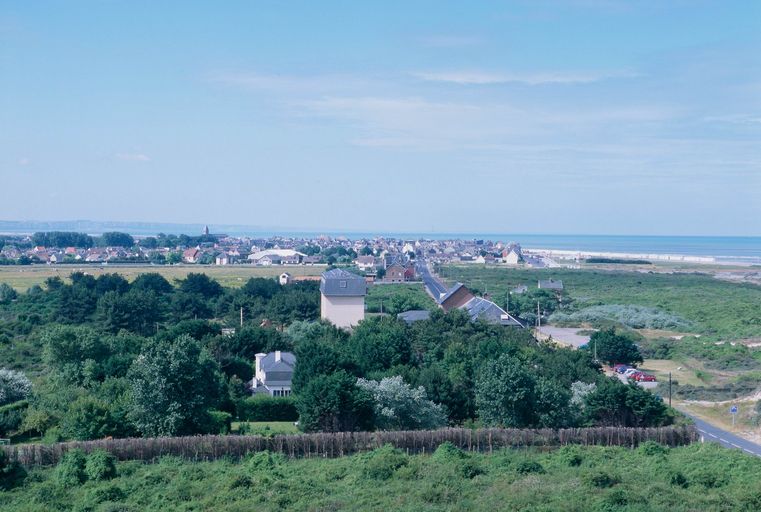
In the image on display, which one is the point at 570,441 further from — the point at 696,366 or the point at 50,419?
the point at 696,366

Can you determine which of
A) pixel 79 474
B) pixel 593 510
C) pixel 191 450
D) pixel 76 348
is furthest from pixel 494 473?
pixel 76 348

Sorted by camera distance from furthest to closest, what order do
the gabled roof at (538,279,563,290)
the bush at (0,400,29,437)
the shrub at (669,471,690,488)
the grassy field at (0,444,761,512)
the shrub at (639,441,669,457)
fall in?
the gabled roof at (538,279,563,290), the bush at (0,400,29,437), the shrub at (639,441,669,457), the shrub at (669,471,690,488), the grassy field at (0,444,761,512)

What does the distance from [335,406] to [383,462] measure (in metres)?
4.52

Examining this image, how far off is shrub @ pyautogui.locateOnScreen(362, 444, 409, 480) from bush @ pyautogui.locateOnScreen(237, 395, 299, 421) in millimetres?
7538

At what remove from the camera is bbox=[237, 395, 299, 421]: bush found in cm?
2808

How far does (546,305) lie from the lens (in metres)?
66.3

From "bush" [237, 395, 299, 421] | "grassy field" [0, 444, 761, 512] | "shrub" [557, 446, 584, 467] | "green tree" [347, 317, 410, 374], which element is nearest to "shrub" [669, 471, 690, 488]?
"grassy field" [0, 444, 761, 512]

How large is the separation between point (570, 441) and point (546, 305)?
1743 inches

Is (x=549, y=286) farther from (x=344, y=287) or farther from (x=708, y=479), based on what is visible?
(x=708, y=479)

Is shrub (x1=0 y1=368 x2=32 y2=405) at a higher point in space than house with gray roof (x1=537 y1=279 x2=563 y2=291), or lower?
lower

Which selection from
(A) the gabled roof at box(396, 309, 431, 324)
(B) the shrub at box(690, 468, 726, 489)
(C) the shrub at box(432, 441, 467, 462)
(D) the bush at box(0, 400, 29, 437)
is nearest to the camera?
(B) the shrub at box(690, 468, 726, 489)

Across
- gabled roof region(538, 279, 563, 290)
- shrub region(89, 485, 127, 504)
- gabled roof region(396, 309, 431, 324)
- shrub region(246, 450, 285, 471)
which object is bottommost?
shrub region(89, 485, 127, 504)

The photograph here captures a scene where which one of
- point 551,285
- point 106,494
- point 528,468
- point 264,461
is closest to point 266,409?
point 264,461

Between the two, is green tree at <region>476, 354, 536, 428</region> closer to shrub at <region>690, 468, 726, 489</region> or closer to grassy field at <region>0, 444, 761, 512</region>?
grassy field at <region>0, 444, 761, 512</region>
